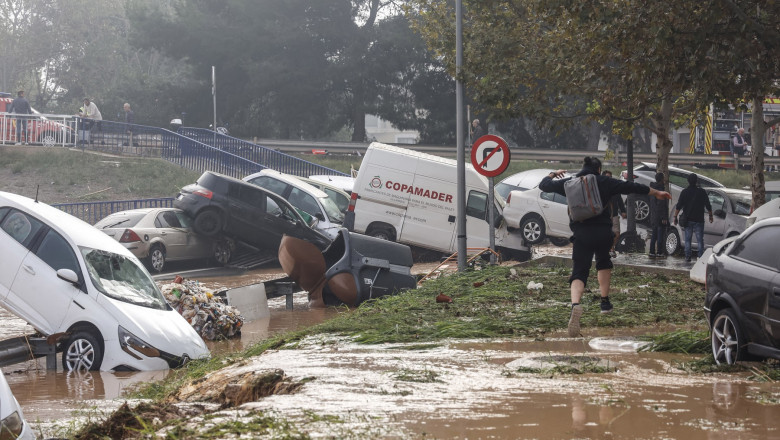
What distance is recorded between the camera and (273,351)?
10.3 meters

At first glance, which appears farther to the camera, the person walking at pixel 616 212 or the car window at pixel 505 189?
the car window at pixel 505 189

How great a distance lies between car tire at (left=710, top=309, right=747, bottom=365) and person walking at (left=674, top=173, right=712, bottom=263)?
493 inches

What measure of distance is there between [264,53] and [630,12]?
33.7 m

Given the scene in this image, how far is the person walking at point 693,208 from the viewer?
816 inches

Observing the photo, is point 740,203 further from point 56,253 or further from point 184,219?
point 56,253

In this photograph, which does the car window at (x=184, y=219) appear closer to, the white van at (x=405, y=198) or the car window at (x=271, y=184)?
the car window at (x=271, y=184)

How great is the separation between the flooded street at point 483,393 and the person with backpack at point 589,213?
0.65m

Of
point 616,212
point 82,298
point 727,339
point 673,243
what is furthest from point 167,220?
point 727,339

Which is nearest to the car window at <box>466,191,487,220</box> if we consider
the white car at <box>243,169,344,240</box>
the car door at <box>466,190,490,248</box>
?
the car door at <box>466,190,490,248</box>

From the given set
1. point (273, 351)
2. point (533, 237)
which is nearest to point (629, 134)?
point (533, 237)

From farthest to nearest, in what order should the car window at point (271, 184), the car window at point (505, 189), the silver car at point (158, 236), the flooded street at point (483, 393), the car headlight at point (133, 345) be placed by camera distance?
the car window at point (505, 189) → the car window at point (271, 184) → the silver car at point (158, 236) → the car headlight at point (133, 345) → the flooded street at point (483, 393)

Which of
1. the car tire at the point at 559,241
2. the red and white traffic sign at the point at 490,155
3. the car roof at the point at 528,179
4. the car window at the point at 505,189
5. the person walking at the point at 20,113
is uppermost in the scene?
the person walking at the point at 20,113

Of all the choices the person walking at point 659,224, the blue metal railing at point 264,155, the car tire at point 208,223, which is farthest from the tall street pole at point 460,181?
the blue metal railing at point 264,155

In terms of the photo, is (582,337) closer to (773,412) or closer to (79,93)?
(773,412)
